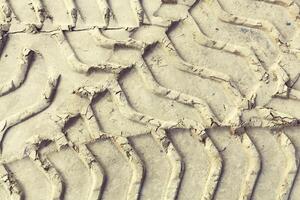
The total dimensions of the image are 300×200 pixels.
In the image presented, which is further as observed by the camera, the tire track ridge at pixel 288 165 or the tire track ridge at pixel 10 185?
the tire track ridge at pixel 288 165

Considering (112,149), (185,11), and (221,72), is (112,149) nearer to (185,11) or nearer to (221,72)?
(221,72)

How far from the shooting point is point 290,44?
1.75 meters

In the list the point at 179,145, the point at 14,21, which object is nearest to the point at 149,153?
the point at 179,145

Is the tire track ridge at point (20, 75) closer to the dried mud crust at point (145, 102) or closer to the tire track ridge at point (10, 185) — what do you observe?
the dried mud crust at point (145, 102)

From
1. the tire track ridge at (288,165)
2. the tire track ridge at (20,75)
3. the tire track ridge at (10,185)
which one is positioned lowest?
the tire track ridge at (288,165)

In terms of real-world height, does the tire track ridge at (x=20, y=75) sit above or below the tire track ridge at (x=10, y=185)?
above

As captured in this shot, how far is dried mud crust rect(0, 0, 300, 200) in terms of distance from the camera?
147cm

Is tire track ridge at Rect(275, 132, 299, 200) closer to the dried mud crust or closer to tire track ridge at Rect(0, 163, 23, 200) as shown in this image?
the dried mud crust

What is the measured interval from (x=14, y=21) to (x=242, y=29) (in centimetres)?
86

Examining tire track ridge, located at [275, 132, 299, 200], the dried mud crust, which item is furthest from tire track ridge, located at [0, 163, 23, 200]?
tire track ridge, located at [275, 132, 299, 200]

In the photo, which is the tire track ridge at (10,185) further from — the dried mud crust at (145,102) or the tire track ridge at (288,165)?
the tire track ridge at (288,165)

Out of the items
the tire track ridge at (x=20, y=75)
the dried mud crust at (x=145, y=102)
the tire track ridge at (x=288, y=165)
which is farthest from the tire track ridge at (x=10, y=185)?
the tire track ridge at (x=288, y=165)

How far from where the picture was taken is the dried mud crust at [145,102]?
147 centimetres

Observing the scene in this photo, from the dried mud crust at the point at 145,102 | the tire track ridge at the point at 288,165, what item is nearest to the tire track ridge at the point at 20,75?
the dried mud crust at the point at 145,102
